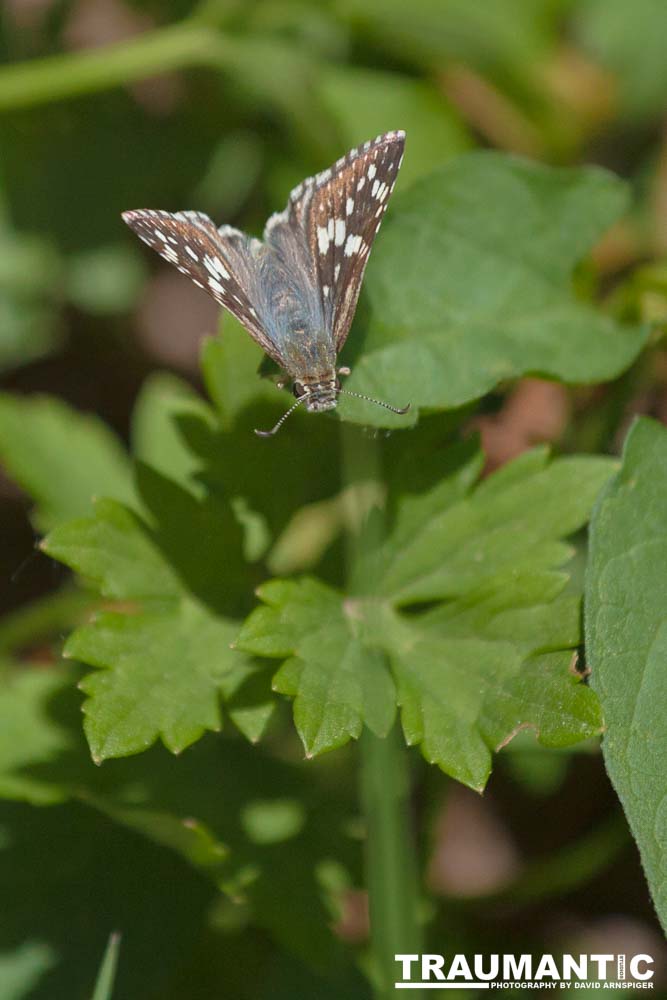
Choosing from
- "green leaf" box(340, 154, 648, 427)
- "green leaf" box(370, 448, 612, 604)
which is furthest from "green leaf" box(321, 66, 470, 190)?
"green leaf" box(370, 448, 612, 604)

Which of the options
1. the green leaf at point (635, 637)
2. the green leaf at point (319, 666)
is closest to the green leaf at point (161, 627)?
the green leaf at point (319, 666)

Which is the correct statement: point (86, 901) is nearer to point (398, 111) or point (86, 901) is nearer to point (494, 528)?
point (494, 528)

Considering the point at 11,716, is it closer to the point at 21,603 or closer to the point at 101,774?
the point at 101,774

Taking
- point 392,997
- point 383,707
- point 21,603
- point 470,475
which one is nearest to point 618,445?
point 470,475

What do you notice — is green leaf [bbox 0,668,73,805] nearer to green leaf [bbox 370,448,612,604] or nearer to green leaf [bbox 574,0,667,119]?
green leaf [bbox 370,448,612,604]

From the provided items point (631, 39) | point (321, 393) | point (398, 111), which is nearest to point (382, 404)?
point (321, 393)
